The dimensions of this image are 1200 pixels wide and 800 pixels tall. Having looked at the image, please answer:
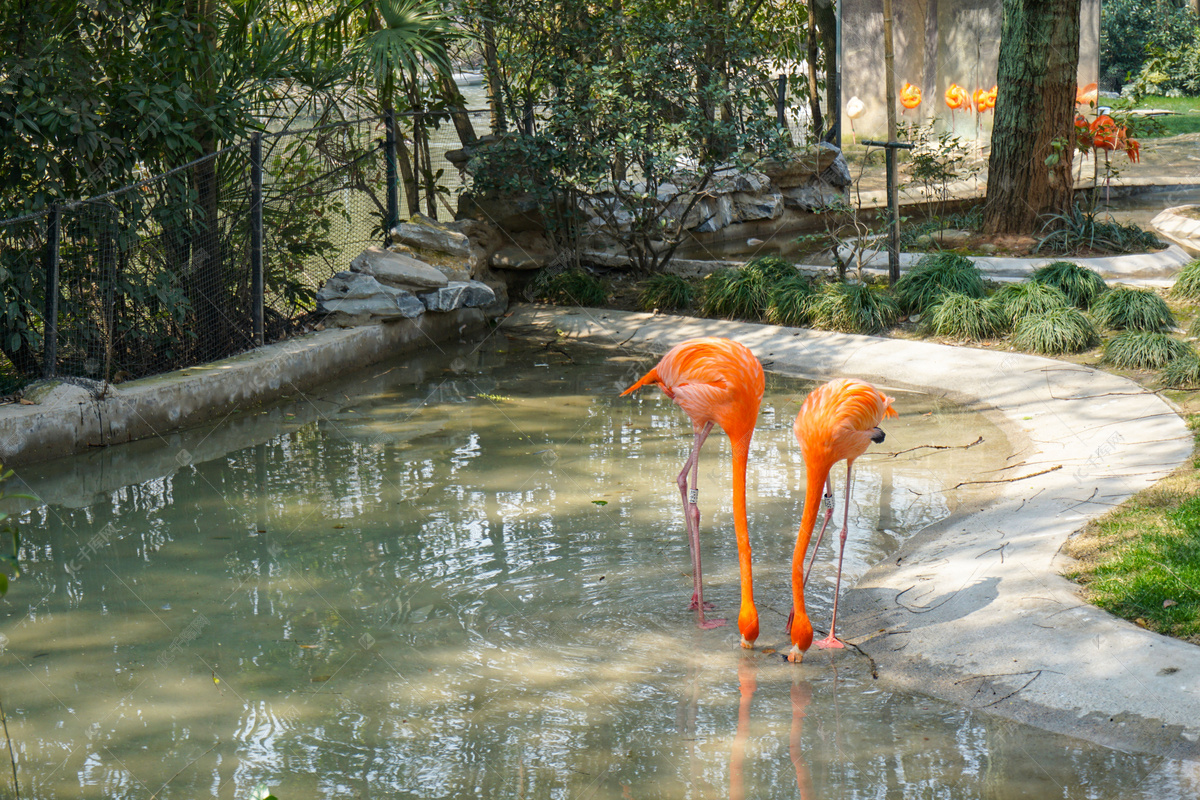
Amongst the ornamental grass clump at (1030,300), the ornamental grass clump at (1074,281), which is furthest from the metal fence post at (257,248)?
the ornamental grass clump at (1074,281)

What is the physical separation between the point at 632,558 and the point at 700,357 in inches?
45.3

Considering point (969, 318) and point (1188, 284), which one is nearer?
point (969, 318)

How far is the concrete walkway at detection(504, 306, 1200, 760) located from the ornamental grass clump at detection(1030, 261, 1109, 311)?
4.89 feet

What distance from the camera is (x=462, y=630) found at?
177 inches

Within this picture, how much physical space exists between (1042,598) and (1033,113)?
8.03 metres

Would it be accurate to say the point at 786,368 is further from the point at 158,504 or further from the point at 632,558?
the point at 158,504

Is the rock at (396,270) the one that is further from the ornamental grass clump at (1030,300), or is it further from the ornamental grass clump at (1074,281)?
the ornamental grass clump at (1074,281)

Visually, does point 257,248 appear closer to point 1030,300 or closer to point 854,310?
point 854,310

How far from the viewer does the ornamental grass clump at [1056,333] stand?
8039mm

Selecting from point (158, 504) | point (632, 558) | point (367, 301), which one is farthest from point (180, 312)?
point (632, 558)

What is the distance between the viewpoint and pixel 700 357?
4.58m

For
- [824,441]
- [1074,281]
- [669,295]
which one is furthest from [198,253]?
[1074,281]

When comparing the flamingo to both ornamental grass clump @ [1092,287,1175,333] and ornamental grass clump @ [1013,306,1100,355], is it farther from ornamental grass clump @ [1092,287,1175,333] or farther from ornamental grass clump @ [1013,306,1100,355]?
ornamental grass clump @ [1092,287,1175,333]

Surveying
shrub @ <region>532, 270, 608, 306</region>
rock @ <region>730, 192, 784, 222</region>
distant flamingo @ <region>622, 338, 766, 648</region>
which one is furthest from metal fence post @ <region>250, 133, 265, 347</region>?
rock @ <region>730, 192, 784, 222</region>
